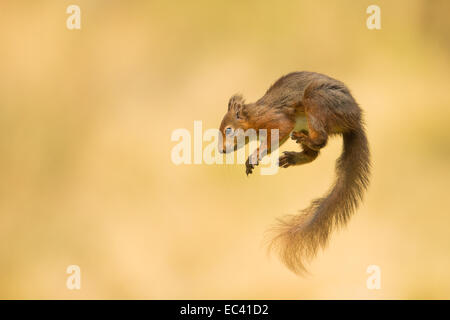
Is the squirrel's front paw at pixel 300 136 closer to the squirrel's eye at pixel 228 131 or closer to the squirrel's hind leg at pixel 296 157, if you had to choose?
the squirrel's hind leg at pixel 296 157

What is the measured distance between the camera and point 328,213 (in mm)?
1769

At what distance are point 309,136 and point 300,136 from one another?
6cm

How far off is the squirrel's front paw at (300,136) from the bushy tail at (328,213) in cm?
17

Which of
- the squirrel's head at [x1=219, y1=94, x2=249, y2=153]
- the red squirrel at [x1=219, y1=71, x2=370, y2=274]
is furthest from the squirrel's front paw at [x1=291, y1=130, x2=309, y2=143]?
the squirrel's head at [x1=219, y1=94, x2=249, y2=153]

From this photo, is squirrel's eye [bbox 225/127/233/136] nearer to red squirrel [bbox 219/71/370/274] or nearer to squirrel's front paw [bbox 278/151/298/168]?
red squirrel [bbox 219/71/370/274]

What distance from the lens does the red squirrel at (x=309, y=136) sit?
1626 millimetres

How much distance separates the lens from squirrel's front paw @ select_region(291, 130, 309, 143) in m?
1.65

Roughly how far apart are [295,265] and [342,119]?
448 mm

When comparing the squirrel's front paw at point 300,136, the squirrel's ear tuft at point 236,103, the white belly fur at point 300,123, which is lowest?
the squirrel's front paw at point 300,136

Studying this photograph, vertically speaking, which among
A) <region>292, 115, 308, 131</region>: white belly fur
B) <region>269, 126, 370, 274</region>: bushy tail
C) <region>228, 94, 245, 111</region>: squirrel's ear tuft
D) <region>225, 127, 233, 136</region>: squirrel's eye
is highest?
<region>228, 94, 245, 111</region>: squirrel's ear tuft

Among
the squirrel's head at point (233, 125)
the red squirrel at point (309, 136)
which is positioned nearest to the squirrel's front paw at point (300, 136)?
the red squirrel at point (309, 136)

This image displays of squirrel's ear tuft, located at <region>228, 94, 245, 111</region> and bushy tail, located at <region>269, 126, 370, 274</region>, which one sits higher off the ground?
squirrel's ear tuft, located at <region>228, 94, 245, 111</region>

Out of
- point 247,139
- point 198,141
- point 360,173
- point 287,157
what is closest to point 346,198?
point 360,173

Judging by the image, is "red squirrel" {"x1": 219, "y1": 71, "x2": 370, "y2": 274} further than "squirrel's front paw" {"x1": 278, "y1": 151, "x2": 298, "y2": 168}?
No
